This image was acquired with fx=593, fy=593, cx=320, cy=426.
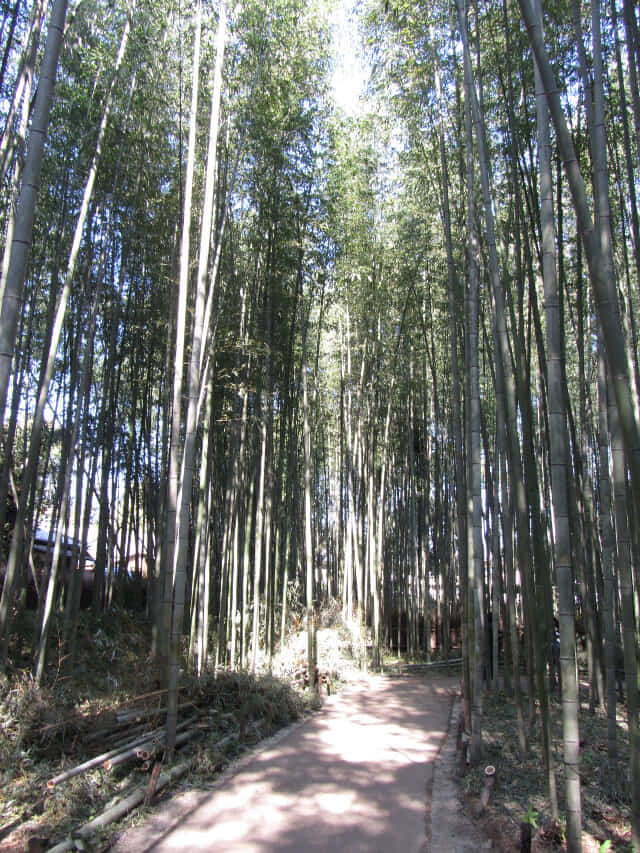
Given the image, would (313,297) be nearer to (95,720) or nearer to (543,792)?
(95,720)

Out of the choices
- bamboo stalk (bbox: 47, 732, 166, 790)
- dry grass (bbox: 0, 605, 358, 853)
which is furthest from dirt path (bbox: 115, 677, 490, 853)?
bamboo stalk (bbox: 47, 732, 166, 790)

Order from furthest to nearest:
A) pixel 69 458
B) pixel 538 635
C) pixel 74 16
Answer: pixel 69 458, pixel 74 16, pixel 538 635

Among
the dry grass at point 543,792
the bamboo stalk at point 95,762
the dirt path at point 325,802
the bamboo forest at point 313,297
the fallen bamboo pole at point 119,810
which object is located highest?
the bamboo forest at point 313,297

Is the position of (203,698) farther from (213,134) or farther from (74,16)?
(74,16)

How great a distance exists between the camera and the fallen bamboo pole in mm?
2276

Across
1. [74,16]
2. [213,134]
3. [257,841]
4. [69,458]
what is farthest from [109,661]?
[74,16]

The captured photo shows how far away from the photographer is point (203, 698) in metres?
4.22

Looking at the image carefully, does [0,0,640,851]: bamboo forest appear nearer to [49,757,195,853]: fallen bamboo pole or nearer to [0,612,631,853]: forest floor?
[0,612,631,853]: forest floor

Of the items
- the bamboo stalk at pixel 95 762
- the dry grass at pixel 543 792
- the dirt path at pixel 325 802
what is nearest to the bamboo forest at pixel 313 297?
the dry grass at pixel 543 792

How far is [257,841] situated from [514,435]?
2310mm

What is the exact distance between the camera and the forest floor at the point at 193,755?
251cm

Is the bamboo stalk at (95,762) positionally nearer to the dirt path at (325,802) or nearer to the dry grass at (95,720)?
the dry grass at (95,720)

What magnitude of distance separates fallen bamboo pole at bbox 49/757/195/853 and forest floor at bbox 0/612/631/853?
0.06 ft

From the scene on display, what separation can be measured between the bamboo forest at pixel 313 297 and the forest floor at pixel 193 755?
7cm
